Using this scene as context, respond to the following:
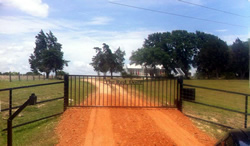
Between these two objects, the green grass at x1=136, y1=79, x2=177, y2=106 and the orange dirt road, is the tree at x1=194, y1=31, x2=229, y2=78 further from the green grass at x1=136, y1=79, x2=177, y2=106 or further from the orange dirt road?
the orange dirt road

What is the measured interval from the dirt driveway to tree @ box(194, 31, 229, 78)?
39.2m

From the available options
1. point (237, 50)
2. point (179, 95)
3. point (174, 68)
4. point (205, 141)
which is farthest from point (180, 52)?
point (205, 141)

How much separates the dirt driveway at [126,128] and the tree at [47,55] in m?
37.8

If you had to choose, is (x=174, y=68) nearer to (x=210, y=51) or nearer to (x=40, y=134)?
(x=210, y=51)

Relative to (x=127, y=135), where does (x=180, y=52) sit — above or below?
above

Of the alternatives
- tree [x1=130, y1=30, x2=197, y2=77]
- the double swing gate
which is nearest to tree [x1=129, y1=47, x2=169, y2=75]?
tree [x1=130, y1=30, x2=197, y2=77]

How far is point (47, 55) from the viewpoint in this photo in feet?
148

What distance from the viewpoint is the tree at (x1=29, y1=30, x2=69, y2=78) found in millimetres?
44938

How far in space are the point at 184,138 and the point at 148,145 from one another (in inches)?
44.8

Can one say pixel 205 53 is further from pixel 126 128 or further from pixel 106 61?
pixel 126 128

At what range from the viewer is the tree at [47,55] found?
147 feet

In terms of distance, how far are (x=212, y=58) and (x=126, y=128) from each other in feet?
140

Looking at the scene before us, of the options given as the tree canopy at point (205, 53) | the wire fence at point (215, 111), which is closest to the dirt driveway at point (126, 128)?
the wire fence at point (215, 111)

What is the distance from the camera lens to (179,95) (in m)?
8.88
